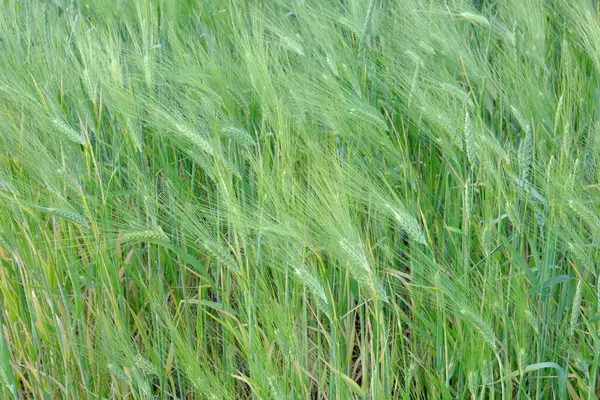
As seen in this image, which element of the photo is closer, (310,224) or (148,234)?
(148,234)

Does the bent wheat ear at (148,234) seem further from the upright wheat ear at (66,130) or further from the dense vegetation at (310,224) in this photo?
the upright wheat ear at (66,130)

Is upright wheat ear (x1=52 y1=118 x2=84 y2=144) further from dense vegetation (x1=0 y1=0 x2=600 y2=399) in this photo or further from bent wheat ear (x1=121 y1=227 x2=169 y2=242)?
bent wheat ear (x1=121 y1=227 x2=169 y2=242)

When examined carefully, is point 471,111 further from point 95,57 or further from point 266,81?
point 95,57

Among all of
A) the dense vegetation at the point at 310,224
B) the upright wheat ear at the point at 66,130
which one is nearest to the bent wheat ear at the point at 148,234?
the dense vegetation at the point at 310,224

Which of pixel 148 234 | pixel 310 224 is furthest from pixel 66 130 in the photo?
pixel 310 224

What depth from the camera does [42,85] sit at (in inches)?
56.7

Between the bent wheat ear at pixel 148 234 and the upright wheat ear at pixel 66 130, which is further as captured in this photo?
the upright wheat ear at pixel 66 130

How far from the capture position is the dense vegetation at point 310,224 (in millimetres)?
1100

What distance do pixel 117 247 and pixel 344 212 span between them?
57 cm

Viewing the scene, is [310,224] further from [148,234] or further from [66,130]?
[66,130]

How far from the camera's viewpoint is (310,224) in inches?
49.1

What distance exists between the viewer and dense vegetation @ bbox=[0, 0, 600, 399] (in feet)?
3.61

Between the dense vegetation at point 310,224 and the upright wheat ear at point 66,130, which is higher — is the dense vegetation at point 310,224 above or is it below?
below

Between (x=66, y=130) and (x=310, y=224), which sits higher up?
(x=66, y=130)
